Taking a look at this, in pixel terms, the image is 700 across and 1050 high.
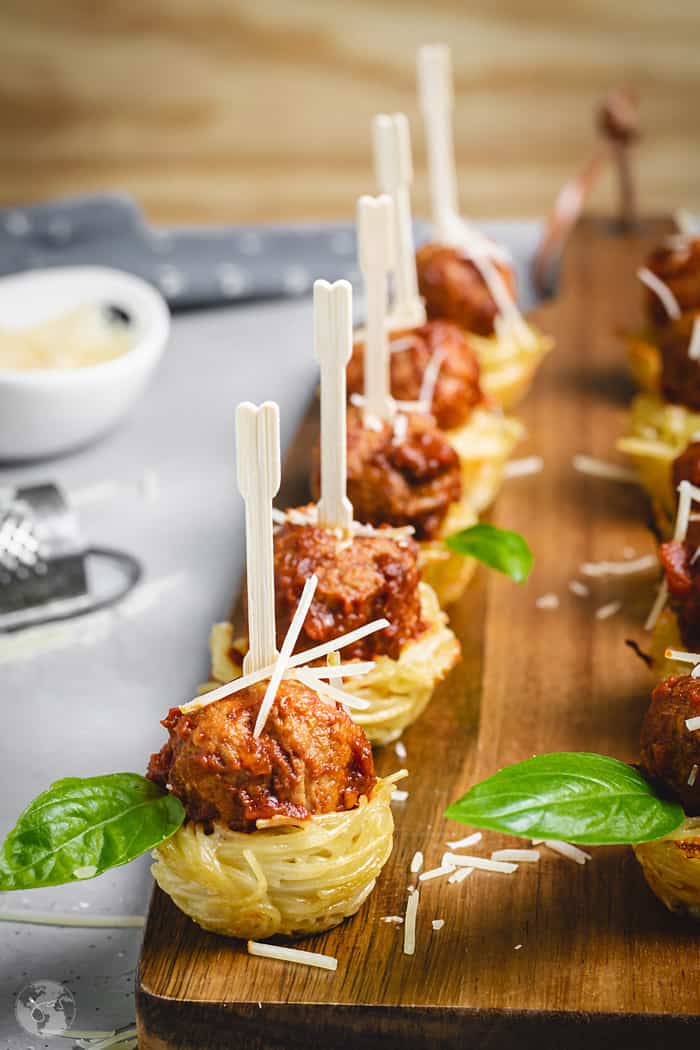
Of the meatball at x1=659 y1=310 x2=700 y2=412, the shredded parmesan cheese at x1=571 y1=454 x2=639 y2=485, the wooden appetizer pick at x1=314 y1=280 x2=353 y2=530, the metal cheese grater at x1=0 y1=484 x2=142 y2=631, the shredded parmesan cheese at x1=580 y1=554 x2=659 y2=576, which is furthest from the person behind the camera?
the shredded parmesan cheese at x1=571 y1=454 x2=639 y2=485

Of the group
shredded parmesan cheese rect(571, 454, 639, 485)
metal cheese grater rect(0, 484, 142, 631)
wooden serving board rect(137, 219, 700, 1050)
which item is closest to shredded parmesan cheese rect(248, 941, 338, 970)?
wooden serving board rect(137, 219, 700, 1050)

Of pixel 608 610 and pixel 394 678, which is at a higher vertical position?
pixel 394 678

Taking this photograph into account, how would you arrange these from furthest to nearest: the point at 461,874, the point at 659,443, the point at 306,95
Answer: the point at 306,95 < the point at 659,443 < the point at 461,874

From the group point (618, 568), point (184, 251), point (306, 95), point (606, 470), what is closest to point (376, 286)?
point (618, 568)

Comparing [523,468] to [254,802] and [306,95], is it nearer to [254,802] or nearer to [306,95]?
[254,802]

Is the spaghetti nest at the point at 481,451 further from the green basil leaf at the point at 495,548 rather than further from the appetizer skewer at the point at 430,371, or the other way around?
the green basil leaf at the point at 495,548

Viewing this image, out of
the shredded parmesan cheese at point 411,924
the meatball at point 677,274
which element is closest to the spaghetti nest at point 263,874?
the shredded parmesan cheese at point 411,924

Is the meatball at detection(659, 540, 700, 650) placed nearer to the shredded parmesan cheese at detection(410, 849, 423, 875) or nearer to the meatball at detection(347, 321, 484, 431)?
the shredded parmesan cheese at detection(410, 849, 423, 875)

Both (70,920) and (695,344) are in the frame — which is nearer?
(70,920)
